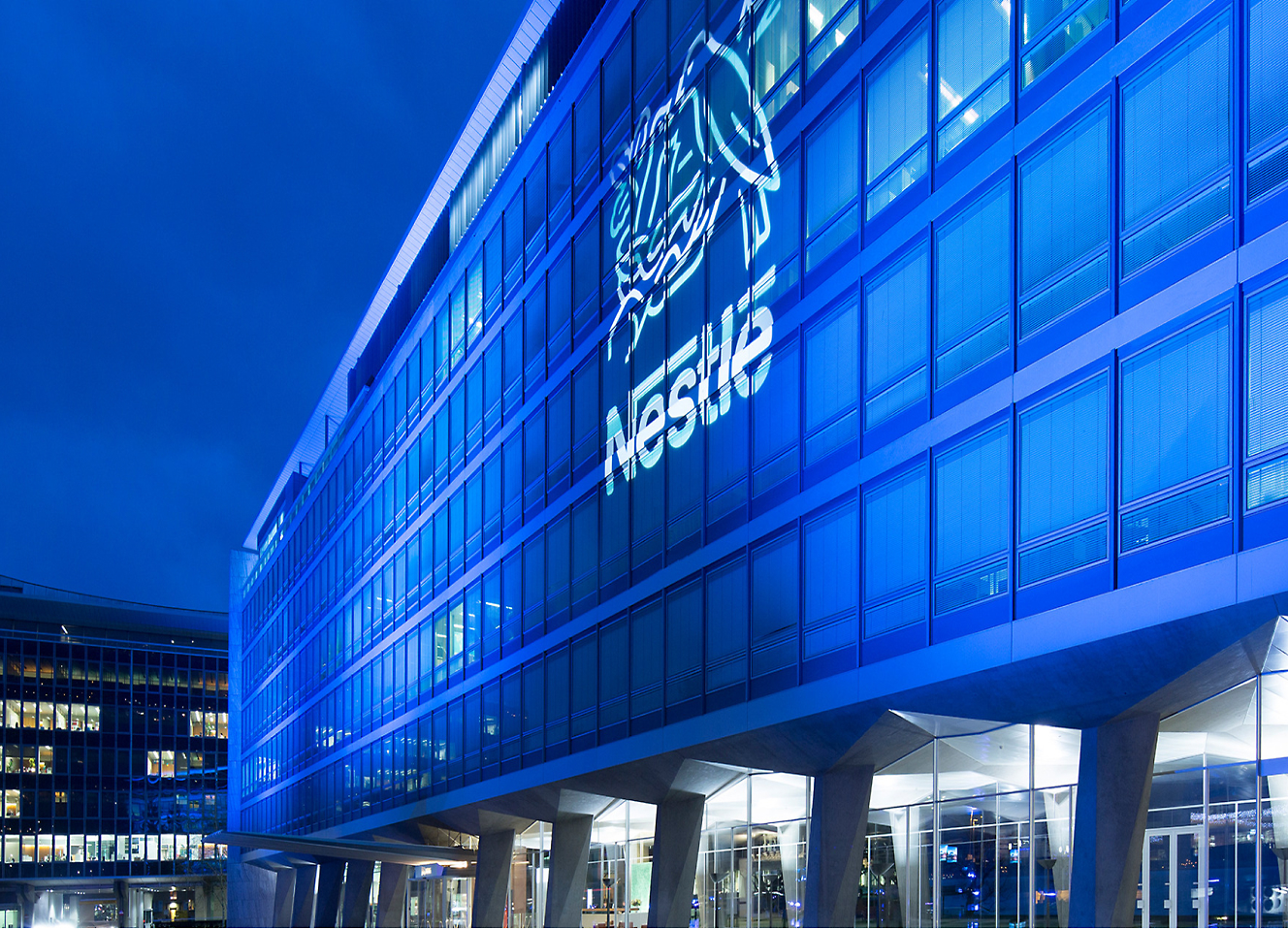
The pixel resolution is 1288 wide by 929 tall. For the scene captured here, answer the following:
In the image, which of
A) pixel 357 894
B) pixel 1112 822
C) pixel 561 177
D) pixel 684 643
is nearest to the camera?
pixel 1112 822

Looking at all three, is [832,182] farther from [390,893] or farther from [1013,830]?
[390,893]

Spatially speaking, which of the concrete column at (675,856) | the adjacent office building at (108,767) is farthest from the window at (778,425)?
the adjacent office building at (108,767)

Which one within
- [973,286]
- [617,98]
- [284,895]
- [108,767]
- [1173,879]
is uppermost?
[617,98]

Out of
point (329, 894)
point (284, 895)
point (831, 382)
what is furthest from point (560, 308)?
point (284, 895)

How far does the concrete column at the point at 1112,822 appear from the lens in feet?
58.8

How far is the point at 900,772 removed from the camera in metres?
24.8

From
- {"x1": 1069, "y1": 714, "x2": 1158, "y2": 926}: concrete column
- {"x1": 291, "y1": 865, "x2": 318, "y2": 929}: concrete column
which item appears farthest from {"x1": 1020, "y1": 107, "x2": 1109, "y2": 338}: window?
{"x1": 291, "y1": 865, "x2": 318, "y2": 929}: concrete column

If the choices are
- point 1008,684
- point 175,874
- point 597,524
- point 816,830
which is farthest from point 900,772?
point 175,874

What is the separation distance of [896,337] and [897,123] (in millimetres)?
3416

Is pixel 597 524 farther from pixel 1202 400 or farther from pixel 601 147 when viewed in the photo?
pixel 1202 400

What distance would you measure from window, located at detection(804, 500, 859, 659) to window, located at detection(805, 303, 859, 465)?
3.92ft

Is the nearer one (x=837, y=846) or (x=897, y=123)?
(x=897, y=123)

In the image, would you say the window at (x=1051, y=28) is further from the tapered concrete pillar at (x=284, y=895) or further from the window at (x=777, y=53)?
the tapered concrete pillar at (x=284, y=895)

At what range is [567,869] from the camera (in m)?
37.0
